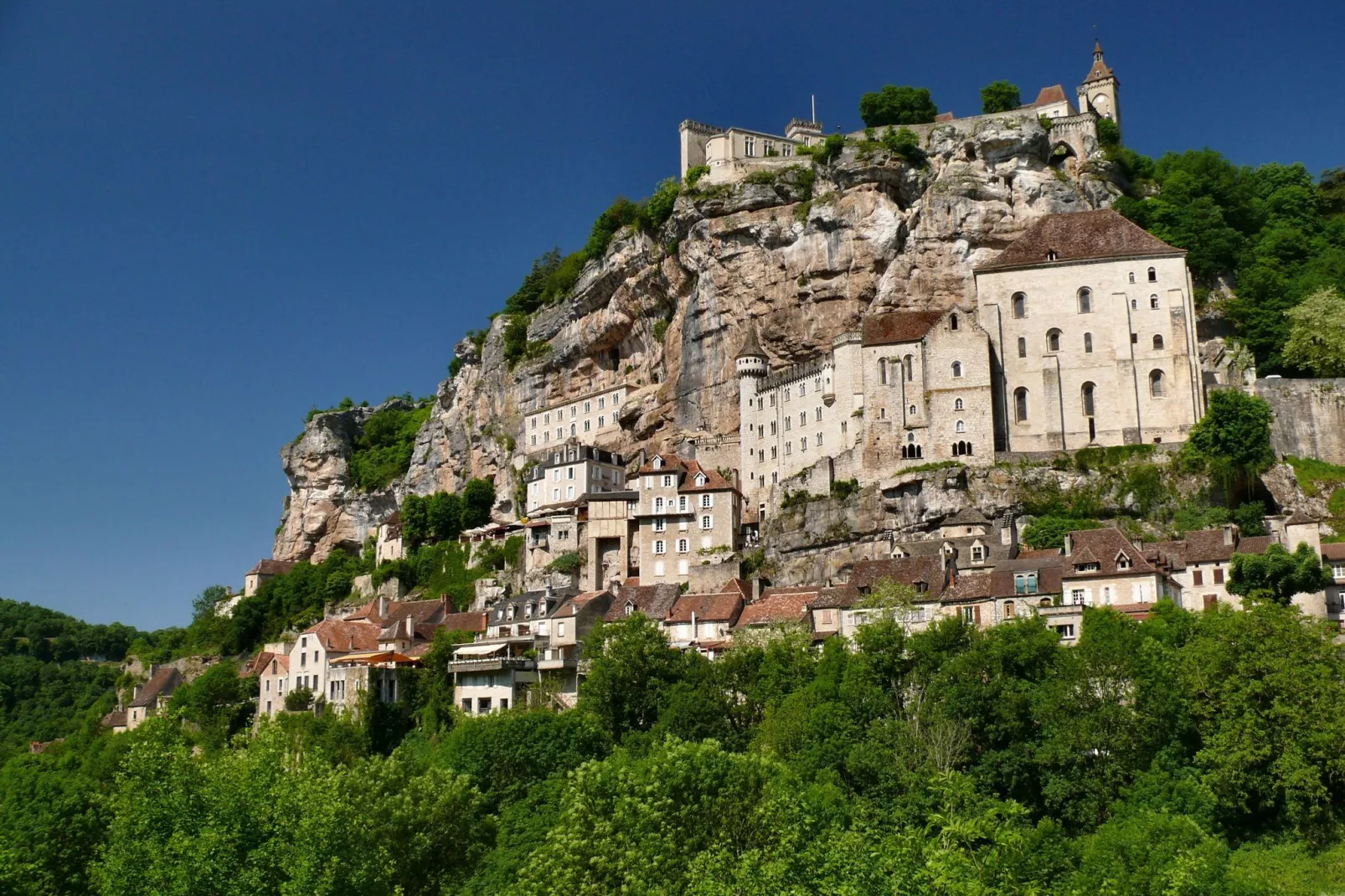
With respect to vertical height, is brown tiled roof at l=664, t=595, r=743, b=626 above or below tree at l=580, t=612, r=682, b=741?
above

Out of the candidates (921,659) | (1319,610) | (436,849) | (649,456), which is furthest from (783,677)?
(649,456)

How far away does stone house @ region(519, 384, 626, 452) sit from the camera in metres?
101

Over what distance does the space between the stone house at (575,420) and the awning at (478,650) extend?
3085 cm

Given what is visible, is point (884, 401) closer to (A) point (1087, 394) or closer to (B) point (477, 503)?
(A) point (1087, 394)

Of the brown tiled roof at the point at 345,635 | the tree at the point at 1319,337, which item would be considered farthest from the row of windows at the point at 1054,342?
the brown tiled roof at the point at 345,635

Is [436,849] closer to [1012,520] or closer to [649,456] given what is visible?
[1012,520]

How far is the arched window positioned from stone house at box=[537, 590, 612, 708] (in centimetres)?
3217

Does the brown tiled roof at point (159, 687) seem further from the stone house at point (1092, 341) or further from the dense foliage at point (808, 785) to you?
the stone house at point (1092, 341)

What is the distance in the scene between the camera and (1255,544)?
60.7m

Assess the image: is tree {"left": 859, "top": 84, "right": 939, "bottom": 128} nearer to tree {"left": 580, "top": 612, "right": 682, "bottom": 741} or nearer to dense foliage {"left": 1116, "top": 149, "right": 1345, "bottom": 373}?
dense foliage {"left": 1116, "top": 149, "right": 1345, "bottom": 373}

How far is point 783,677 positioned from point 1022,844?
2282cm

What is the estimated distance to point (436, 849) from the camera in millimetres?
45938

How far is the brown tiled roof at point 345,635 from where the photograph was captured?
76469mm

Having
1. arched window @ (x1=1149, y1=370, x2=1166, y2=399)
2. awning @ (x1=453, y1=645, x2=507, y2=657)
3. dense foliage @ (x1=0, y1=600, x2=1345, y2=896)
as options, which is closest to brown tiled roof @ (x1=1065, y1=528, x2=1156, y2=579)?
dense foliage @ (x1=0, y1=600, x2=1345, y2=896)
